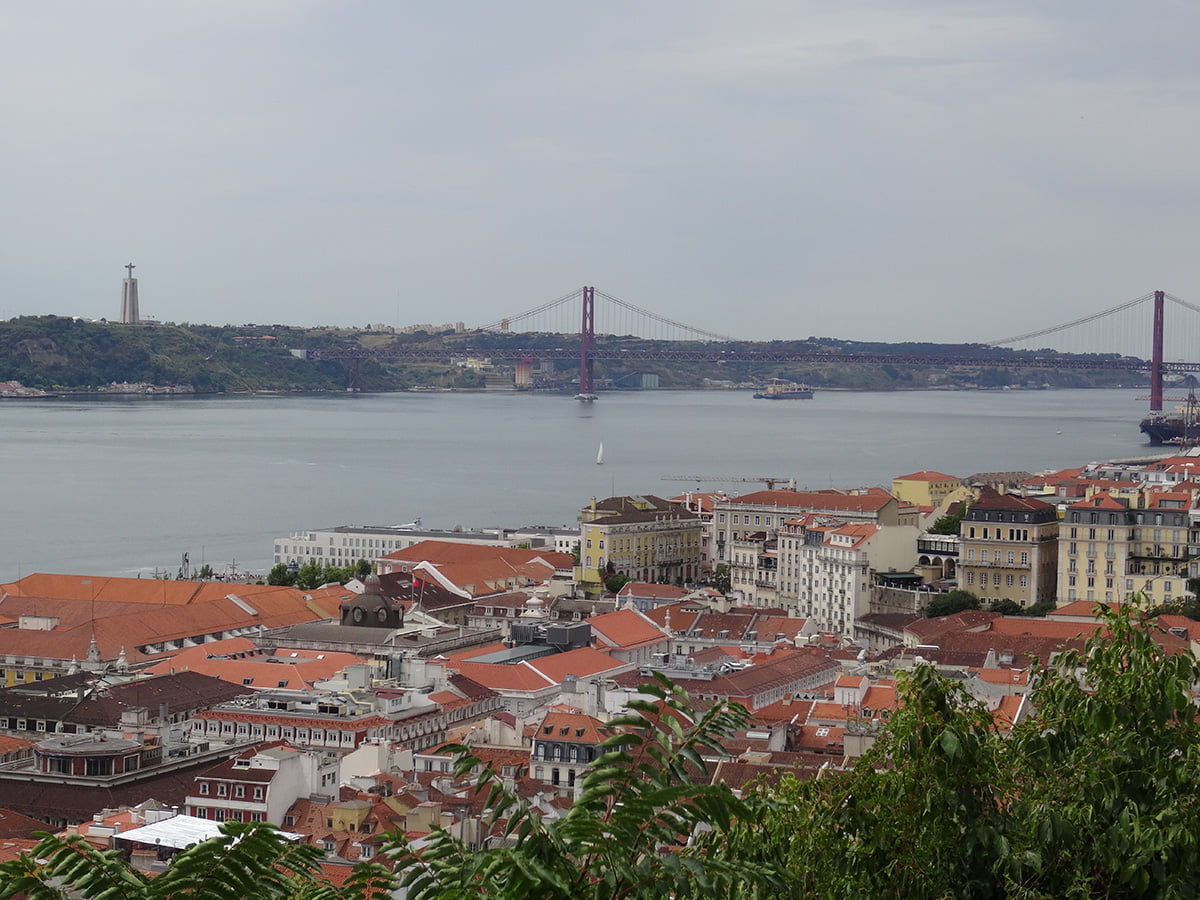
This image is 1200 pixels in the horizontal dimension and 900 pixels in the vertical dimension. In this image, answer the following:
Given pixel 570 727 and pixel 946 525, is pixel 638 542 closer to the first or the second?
pixel 946 525

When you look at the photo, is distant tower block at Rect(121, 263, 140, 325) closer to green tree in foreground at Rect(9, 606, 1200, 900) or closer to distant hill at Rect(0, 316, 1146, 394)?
distant hill at Rect(0, 316, 1146, 394)

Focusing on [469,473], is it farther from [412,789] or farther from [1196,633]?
[412,789]

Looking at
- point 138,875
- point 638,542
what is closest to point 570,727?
point 138,875

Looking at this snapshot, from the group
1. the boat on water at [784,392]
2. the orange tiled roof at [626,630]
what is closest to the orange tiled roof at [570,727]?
the orange tiled roof at [626,630]

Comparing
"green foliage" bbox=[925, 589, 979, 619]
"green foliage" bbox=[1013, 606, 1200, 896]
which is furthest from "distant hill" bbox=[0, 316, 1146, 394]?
"green foliage" bbox=[1013, 606, 1200, 896]

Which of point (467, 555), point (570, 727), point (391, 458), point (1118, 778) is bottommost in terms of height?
point (391, 458)

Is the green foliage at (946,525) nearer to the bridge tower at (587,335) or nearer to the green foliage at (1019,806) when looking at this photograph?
the green foliage at (1019,806)

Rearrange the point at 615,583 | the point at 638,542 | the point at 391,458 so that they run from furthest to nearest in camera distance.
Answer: the point at 391,458 → the point at 638,542 → the point at 615,583
